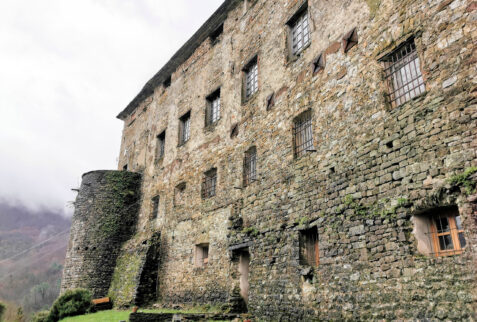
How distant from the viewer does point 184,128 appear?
55.4 feet

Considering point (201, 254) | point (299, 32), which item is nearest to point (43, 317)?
point (201, 254)

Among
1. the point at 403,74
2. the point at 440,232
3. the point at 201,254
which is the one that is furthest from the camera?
the point at 201,254

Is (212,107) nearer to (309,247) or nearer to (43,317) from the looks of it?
(309,247)

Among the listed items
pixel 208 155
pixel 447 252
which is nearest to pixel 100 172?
pixel 208 155

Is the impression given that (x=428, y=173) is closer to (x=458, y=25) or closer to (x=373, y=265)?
(x=373, y=265)

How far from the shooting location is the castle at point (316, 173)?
6273mm

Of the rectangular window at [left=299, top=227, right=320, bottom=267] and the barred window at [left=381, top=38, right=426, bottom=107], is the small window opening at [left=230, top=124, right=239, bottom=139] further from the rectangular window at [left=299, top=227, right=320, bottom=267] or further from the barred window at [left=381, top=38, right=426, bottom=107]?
the barred window at [left=381, top=38, right=426, bottom=107]

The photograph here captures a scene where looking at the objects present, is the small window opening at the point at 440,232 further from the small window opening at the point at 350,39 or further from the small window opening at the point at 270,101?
the small window opening at the point at 270,101

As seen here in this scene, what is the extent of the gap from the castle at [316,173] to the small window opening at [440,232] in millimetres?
26

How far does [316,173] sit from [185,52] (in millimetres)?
11270

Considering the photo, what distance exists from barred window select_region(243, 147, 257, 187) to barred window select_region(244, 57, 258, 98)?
6.84 feet

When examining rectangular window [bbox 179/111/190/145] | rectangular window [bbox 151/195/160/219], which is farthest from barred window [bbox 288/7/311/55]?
rectangular window [bbox 151/195/160/219]

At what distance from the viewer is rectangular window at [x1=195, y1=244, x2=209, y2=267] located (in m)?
13.0

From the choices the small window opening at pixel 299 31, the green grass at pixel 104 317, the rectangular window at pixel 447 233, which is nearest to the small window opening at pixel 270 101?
the small window opening at pixel 299 31
